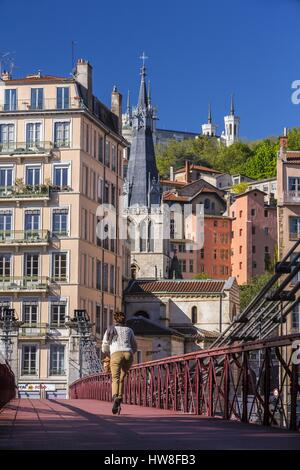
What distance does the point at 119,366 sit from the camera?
18500 mm

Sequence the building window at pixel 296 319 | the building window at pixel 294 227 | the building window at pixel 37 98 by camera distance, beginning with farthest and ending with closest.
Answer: the building window at pixel 37 98 → the building window at pixel 294 227 → the building window at pixel 296 319

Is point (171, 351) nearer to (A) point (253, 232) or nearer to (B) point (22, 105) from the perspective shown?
(B) point (22, 105)

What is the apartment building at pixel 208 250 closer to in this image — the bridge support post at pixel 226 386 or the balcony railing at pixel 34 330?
the balcony railing at pixel 34 330

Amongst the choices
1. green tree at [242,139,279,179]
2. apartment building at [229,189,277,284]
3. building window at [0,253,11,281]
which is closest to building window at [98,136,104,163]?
building window at [0,253,11,281]

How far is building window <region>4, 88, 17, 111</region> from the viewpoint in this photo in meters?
86.6

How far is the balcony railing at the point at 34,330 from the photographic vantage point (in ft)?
277

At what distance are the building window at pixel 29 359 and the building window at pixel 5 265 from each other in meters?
5.40

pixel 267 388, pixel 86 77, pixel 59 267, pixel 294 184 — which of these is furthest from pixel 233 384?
pixel 59 267

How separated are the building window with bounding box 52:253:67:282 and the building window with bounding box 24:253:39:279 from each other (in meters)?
1.20

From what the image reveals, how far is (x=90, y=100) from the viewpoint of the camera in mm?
89562

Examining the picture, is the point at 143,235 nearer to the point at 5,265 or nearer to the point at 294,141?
the point at 294,141

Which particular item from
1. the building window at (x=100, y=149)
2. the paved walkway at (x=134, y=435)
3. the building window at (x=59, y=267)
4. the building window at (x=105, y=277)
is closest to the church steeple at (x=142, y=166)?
the building window at (x=100, y=149)

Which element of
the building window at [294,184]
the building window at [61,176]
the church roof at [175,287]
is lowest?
the church roof at [175,287]
